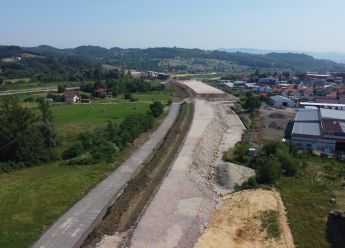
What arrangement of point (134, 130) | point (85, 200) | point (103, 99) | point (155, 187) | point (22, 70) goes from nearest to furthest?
point (85, 200) → point (155, 187) → point (134, 130) → point (103, 99) → point (22, 70)

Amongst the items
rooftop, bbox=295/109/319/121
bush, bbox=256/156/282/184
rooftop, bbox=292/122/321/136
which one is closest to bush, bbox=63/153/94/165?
bush, bbox=256/156/282/184

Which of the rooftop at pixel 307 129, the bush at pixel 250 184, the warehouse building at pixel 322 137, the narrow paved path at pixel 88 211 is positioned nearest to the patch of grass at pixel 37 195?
the narrow paved path at pixel 88 211

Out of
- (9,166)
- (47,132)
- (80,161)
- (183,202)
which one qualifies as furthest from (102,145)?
(183,202)

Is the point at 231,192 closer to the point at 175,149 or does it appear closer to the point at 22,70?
the point at 175,149

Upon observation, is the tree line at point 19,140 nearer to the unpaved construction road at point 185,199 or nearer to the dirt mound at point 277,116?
the unpaved construction road at point 185,199

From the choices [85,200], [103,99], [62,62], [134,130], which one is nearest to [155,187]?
[85,200]

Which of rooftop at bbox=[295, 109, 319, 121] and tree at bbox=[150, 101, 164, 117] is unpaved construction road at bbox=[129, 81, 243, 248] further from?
tree at bbox=[150, 101, 164, 117]
